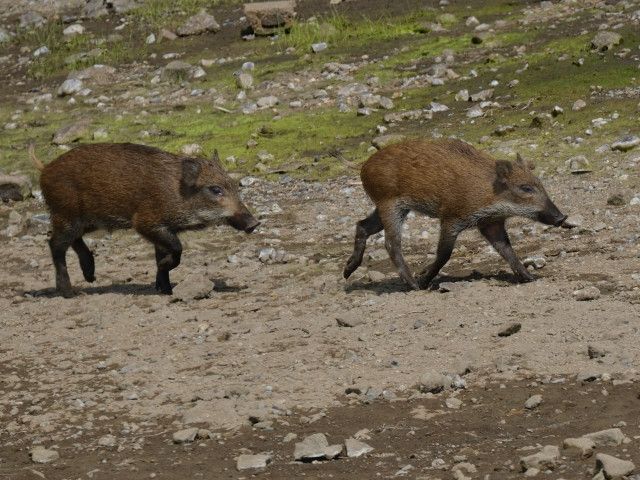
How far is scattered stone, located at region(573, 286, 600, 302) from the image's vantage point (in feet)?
28.4

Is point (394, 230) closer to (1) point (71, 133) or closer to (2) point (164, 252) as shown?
(2) point (164, 252)

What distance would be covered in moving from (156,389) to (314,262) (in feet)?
9.85

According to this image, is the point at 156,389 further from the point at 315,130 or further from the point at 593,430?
the point at 315,130

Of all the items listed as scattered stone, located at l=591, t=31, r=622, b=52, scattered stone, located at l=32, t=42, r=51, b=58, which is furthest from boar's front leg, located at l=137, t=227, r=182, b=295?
scattered stone, located at l=32, t=42, r=51, b=58


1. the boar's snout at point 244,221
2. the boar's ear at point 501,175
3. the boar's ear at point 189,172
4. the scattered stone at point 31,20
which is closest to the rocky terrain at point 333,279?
the boar's snout at point 244,221

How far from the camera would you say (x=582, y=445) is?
20.6ft

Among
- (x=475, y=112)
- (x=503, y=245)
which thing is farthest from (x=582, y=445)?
(x=475, y=112)

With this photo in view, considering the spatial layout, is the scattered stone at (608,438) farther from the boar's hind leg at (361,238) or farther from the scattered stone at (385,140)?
the scattered stone at (385,140)

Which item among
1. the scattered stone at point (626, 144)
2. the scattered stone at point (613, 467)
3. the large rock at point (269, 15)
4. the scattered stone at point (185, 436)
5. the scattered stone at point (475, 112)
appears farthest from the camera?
the large rock at point (269, 15)

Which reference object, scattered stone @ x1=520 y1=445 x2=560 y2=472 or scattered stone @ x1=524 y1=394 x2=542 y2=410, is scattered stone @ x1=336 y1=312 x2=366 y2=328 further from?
scattered stone @ x1=520 y1=445 x2=560 y2=472

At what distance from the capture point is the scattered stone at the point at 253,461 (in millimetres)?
6742

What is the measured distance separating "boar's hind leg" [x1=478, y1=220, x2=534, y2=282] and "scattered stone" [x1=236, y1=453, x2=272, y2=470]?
318cm

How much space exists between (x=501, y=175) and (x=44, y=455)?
407 centimetres

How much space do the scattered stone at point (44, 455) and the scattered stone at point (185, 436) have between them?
2.11 ft
